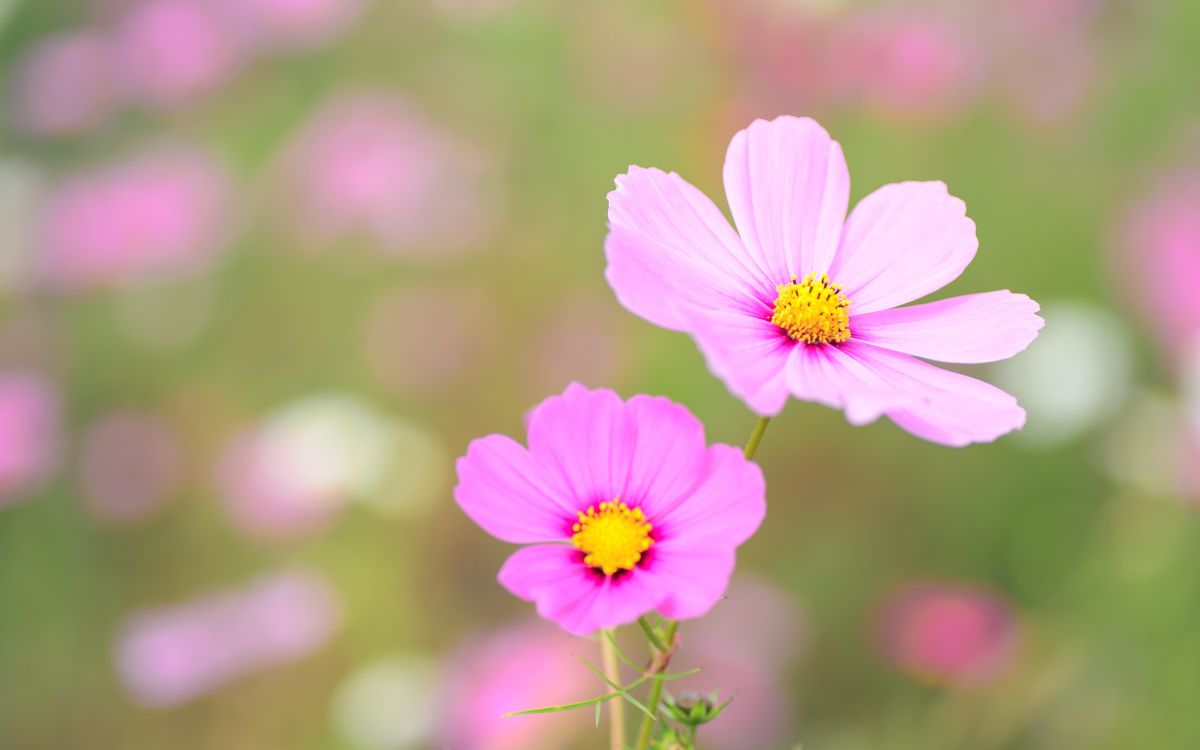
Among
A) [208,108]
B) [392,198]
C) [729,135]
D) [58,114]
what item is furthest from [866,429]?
[58,114]

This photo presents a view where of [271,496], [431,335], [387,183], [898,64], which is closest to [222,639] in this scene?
[271,496]

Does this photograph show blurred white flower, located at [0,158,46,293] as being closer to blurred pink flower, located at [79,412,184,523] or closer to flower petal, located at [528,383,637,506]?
blurred pink flower, located at [79,412,184,523]

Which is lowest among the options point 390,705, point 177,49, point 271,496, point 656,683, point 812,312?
point 656,683

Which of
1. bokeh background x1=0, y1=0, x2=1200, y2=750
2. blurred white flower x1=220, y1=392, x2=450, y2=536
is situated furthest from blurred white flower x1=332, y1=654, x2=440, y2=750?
blurred white flower x1=220, y1=392, x2=450, y2=536

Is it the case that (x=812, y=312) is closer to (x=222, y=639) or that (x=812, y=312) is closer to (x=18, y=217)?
(x=222, y=639)

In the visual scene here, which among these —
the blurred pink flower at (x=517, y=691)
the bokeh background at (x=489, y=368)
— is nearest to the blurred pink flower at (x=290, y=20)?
the bokeh background at (x=489, y=368)

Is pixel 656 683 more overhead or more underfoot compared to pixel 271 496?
more underfoot

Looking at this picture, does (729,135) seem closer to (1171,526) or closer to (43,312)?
(1171,526)
